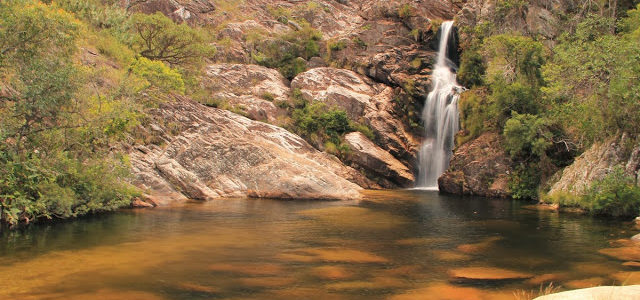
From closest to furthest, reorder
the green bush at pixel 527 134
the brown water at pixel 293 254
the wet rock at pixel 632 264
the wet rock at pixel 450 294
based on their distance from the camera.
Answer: the wet rock at pixel 450 294 < the brown water at pixel 293 254 < the wet rock at pixel 632 264 < the green bush at pixel 527 134

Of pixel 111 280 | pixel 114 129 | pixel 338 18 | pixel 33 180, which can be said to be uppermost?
pixel 338 18

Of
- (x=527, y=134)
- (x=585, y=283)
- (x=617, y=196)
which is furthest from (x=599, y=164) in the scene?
(x=585, y=283)

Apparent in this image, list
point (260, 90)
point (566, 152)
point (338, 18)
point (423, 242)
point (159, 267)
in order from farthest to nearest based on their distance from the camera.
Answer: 1. point (338, 18)
2. point (260, 90)
3. point (566, 152)
4. point (423, 242)
5. point (159, 267)

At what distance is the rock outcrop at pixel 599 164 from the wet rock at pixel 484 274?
13.7 metres

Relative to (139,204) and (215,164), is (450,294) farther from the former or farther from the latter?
(215,164)

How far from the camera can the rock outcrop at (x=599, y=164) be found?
71.5 ft

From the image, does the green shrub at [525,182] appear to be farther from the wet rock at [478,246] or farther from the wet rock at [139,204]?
the wet rock at [139,204]

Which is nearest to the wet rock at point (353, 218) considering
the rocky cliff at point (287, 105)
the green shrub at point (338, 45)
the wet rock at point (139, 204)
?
the rocky cliff at point (287, 105)

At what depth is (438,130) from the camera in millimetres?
41781

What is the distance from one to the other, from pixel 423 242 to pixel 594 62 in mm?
13726

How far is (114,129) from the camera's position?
2153cm

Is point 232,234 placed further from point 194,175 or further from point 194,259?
point 194,175

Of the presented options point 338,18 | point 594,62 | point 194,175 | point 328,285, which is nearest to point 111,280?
point 328,285

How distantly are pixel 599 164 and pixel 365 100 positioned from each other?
82.1 ft
